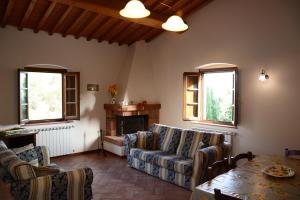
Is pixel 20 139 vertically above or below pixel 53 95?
below

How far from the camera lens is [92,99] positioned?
625 centimetres

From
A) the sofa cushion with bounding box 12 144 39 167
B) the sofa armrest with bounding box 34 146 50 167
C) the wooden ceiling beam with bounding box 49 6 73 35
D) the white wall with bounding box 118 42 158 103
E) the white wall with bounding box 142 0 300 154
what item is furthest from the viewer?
the white wall with bounding box 118 42 158 103

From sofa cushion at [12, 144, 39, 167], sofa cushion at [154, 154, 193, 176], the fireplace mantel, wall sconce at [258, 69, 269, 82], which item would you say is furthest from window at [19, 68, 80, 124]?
wall sconce at [258, 69, 269, 82]

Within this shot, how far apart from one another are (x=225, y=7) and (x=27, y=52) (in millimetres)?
4301

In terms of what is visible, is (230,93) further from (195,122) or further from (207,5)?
(207,5)

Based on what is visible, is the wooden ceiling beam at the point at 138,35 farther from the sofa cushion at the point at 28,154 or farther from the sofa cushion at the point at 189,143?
the sofa cushion at the point at 28,154

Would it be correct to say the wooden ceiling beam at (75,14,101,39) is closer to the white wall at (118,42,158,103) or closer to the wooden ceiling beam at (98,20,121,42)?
the wooden ceiling beam at (98,20,121,42)

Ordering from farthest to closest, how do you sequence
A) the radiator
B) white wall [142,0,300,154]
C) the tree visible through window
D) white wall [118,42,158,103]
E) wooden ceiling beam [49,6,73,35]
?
white wall [118,42,158,103], the tree visible through window, the radiator, wooden ceiling beam [49,6,73,35], white wall [142,0,300,154]

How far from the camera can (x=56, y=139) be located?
5.66 meters

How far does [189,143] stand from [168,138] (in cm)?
51

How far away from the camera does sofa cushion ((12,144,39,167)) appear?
132 inches

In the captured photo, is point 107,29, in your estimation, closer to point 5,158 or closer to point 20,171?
point 5,158

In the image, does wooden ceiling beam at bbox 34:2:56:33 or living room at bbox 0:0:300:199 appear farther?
wooden ceiling beam at bbox 34:2:56:33

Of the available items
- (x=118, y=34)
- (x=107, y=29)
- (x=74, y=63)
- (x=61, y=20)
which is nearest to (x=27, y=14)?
(x=61, y=20)
